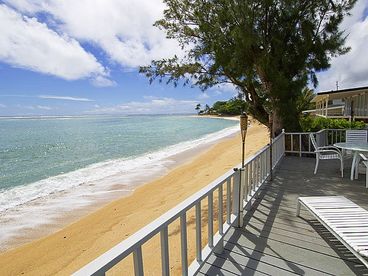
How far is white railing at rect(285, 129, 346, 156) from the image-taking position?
871cm

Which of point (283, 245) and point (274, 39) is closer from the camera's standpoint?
point (283, 245)

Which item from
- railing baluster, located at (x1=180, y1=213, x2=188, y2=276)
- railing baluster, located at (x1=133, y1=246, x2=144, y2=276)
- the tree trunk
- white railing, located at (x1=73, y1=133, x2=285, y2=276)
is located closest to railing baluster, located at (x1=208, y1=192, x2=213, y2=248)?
white railing, located at (x1=73, y1=133, x2=285, y2=276)

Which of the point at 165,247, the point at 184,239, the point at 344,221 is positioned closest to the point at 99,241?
the point at 184,239

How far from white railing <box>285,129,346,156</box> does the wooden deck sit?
149 inches

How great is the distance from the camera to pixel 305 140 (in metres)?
9.48

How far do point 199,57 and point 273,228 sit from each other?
678cm

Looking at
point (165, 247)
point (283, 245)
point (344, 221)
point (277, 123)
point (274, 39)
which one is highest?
point (274, 39)

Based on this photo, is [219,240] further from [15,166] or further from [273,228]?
[15,166]

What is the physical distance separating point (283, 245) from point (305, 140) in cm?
731

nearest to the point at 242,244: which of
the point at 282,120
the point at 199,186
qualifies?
the point at 199,186

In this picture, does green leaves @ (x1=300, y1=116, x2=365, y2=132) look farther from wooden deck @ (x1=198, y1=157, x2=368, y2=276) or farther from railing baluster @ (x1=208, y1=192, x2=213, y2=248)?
railing baluster @ (x1=208, y1=192, x2=213, y2=248)

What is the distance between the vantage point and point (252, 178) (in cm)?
436

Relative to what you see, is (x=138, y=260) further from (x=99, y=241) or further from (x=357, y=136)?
(x=357, y=136)

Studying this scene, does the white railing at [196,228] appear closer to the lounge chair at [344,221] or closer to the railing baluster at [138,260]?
the railing baluster at [138,260]
